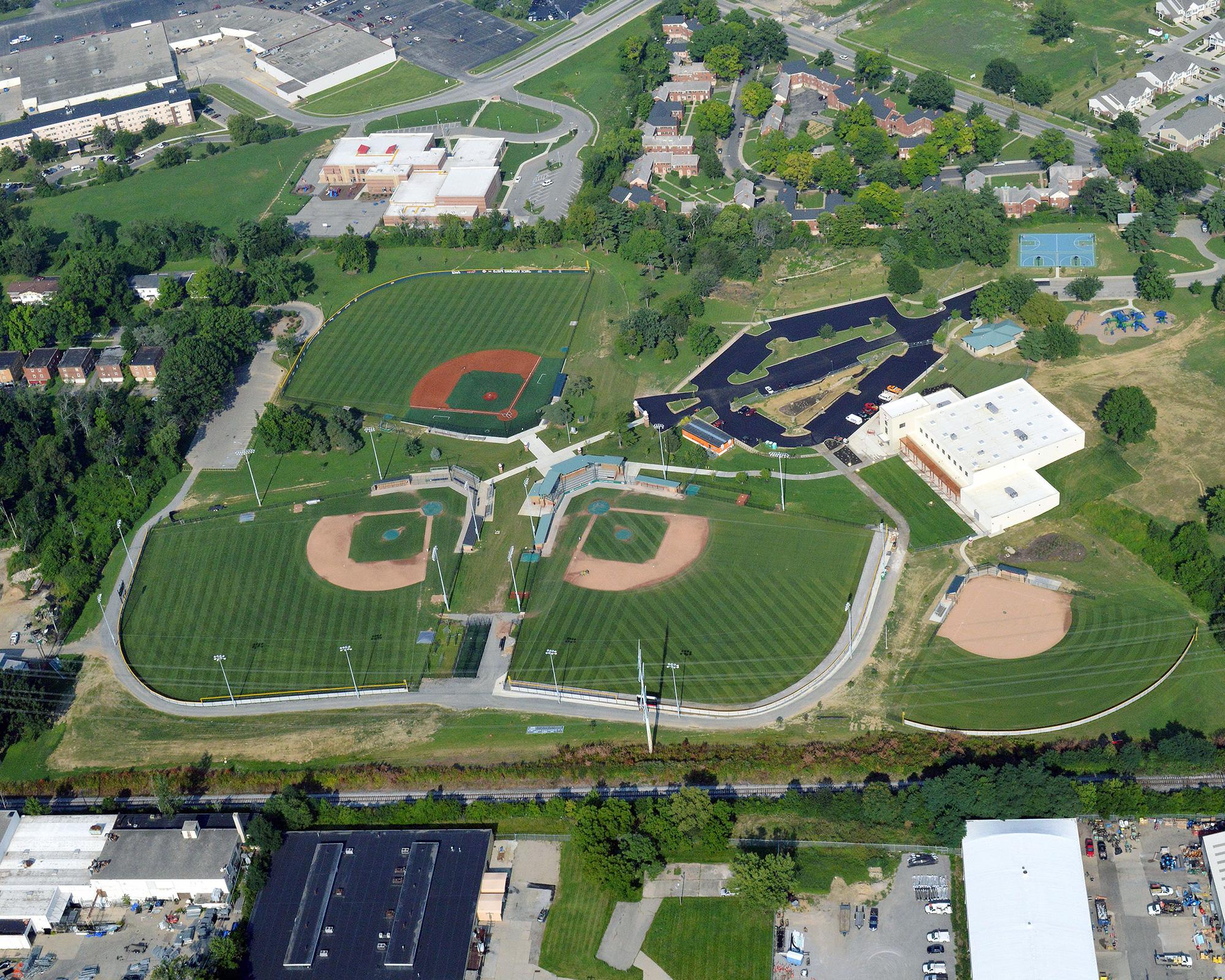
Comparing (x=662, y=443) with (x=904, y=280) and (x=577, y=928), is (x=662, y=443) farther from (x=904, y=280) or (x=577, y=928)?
(x=577, y=928)

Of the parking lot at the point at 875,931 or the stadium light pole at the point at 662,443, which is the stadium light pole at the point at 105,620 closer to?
the stadium light pole at the point at 662,443

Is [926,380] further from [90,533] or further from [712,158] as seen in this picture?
[90,533]

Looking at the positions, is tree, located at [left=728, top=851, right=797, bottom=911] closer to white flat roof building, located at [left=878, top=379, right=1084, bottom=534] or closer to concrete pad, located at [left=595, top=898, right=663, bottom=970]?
concrete pad, located at [left=595, top=898, right=663, bottom=970]

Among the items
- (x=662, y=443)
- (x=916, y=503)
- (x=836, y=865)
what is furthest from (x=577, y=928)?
(x=662, y=443)

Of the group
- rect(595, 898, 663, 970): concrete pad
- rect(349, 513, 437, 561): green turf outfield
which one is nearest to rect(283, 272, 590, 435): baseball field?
rect(349, 513, 437, 561): green turf outfield

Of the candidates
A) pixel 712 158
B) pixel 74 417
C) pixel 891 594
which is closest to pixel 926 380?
pixel 891 594

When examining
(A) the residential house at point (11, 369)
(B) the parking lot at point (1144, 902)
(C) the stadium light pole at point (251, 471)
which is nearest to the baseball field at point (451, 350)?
(C) the stadium light pole at point (251, 471)
